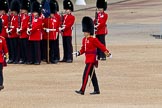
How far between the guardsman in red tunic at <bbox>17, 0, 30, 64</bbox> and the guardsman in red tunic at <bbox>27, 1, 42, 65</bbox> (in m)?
0.21

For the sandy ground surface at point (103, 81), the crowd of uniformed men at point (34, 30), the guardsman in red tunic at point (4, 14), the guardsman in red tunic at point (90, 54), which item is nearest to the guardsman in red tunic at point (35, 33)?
the crowd of uniformed men at point (34, 30)

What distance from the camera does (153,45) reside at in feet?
89.2

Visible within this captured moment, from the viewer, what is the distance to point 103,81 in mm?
18188

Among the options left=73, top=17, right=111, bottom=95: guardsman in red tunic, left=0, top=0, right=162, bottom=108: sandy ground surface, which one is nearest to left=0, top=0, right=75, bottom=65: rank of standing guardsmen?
left=0, top=0, right=162, bottom=108: sandy ground surface

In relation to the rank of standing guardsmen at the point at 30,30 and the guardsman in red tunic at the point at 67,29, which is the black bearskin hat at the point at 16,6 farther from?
the guardsman in red tunic at the point at 67,29

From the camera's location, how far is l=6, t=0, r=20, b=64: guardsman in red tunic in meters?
22.3

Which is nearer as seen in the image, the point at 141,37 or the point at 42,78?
the point at 42,78

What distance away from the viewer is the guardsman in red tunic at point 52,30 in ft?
72.7

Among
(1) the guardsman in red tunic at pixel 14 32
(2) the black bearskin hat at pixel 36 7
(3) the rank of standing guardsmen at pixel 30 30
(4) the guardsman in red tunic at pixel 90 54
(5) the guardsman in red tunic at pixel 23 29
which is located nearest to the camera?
(4) the guardsman in red tunic at pixel 90 54

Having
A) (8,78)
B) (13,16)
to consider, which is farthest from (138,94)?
(13,16)

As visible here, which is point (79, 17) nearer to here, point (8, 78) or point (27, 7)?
point (27, 7)

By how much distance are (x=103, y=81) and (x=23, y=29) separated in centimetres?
449

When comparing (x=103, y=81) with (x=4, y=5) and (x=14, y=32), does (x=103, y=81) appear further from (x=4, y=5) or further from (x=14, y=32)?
(x=4, y=5)

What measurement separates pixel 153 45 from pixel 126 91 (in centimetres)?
1084
